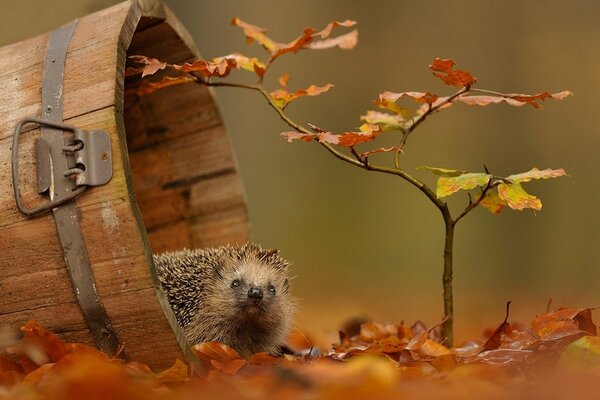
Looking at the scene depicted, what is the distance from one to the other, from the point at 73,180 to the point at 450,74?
1.16 m

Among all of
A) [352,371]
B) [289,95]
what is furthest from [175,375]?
[289,95]

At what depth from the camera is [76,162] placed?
6.64 ft

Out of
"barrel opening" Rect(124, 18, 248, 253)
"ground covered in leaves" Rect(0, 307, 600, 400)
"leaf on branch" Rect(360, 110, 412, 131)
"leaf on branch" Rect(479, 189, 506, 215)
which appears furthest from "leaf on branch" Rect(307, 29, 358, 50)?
"ground covered in leaves" Rect(0, 307, 600, 400)

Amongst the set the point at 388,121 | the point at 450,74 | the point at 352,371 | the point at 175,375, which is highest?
the point at 450,74

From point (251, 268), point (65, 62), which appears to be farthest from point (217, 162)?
point (65, 62)

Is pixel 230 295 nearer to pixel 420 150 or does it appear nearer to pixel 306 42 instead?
pixel 306 42

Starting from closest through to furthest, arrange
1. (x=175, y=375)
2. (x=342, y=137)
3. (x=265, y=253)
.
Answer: (x=175, y=375)
(x=342, y=137)
(x=265, y=253)

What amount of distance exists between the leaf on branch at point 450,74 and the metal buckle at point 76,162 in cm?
98

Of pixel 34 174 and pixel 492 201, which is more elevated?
pixel 34 174

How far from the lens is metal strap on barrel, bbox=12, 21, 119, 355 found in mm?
2010

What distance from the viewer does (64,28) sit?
2.32 m

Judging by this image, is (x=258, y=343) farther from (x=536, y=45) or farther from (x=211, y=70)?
(x=536, y=45)

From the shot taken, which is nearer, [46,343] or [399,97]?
[46,343]

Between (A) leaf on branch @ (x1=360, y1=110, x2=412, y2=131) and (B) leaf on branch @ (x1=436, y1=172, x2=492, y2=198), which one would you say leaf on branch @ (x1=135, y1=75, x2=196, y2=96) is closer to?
(A) leaf on branch @ (x1=360, y1=110, x2=412, y2=131)
